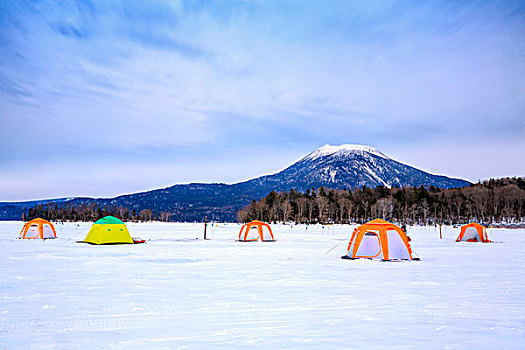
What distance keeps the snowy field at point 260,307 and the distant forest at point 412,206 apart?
8924 cm

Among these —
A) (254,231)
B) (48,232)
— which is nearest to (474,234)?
(254,231)

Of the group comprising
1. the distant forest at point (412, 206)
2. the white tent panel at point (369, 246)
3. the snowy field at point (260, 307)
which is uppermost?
the distant forest at point (412, 206)

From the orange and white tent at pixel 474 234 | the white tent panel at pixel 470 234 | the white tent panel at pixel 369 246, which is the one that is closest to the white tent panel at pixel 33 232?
the white tent panel at pixel 369 246

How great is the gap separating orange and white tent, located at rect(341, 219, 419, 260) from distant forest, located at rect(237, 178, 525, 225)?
82470 mm

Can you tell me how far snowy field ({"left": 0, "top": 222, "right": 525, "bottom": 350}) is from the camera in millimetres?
5785

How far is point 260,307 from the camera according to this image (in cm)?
800

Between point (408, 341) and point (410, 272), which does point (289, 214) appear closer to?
point (410, 272)

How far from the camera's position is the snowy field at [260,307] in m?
5.79

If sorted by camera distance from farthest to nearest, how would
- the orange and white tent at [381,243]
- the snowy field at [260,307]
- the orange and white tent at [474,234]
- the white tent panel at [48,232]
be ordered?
the white tent panel at [48,232] < the orange and white tent at [474,234] < the orange and white tent at [381,243] < the snowy field at [260,307]

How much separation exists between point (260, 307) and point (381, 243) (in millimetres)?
10541

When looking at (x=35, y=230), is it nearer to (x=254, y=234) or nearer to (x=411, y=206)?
(x=254, y=234)

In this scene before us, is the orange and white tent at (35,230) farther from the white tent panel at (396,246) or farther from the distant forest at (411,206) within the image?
the distant forest at (411,206)

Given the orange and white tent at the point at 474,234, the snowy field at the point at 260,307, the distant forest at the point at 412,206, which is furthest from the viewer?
the distant forest at the point at 412,206

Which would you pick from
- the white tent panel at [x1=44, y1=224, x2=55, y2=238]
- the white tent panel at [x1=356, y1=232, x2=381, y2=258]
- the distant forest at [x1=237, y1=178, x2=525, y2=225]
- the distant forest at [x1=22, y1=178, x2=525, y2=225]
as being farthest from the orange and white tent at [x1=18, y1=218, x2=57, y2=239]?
the distant forest at [x1=237, y1=178, x2=525, y2=225]
